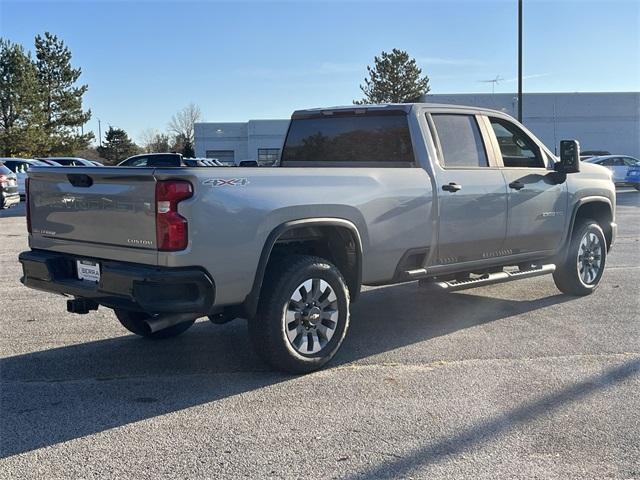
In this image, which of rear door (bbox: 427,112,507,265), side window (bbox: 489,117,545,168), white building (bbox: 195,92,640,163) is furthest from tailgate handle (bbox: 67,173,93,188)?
white building (bbox: 195,92,640,163)

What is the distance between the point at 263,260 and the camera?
4602 mm

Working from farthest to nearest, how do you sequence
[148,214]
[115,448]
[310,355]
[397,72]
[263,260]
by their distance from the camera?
[397,72] → [310,355] → [263,260] → [148,214] → [115,448]

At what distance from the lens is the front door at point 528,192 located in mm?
6547

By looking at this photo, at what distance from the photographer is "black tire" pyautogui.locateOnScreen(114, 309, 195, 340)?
5699mm

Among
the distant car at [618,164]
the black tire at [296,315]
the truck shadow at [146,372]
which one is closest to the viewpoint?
the truck shadow at [146,372]

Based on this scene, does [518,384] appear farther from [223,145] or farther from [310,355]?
[223,145]

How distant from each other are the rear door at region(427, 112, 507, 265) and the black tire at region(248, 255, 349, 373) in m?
1.27

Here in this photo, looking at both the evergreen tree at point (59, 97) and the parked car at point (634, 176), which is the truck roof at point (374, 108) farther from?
the evergreen tree at point (59, 97)

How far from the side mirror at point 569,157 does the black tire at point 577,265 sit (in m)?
0.86

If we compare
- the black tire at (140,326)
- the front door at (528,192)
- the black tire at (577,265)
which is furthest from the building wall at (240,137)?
the black tire at (140,326)

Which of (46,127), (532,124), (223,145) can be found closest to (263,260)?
(532,124)

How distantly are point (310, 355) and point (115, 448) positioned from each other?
167 centimetres

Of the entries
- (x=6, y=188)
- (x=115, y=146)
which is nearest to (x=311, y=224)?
(x=6, y=188)

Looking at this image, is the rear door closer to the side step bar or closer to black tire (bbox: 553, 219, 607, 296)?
the side step bar
